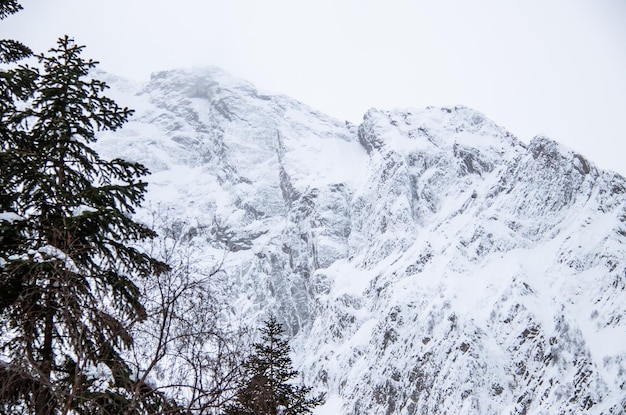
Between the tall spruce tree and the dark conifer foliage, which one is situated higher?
the dark conifer foliage

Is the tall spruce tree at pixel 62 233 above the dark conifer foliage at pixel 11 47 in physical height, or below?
below

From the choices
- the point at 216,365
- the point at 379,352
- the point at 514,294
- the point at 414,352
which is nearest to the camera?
the point at 216,365

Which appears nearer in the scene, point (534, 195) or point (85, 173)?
point (85, 173)

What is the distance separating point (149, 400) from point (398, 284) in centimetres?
17882

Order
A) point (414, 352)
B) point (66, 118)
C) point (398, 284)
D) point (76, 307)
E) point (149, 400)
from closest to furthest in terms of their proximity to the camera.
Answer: point (76, 307) < point (149, 400) < point (66, 118) < point (414, 352) < point (398, 284)

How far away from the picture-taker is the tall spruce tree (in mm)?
7281

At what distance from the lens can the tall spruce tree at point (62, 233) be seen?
728 cm

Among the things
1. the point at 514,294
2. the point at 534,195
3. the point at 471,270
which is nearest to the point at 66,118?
the point at 514,294

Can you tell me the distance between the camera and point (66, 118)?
9.84m

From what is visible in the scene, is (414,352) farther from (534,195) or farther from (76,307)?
(76,307)

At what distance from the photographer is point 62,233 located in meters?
7.24

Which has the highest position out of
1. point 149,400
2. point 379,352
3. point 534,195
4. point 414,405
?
point 534,195

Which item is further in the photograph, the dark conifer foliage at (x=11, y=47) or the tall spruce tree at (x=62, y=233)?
the dark conifer foliage at (x=11, y=47)

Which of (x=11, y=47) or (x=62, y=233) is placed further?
(x=11, y=47)
